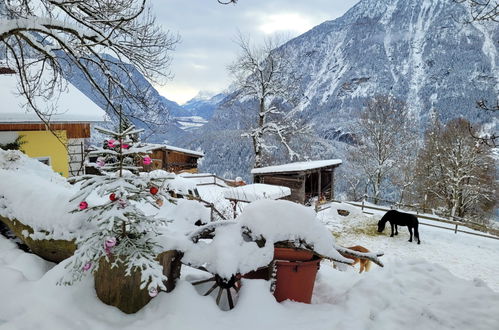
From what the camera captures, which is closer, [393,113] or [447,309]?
[447,309]

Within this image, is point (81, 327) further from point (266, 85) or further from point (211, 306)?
point (266, 85)

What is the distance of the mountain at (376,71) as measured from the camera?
197 feet

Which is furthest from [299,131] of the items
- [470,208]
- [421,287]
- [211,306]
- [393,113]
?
[211,306]

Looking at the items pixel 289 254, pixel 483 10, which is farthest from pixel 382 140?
pixel 289 254

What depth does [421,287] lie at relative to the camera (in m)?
3.89

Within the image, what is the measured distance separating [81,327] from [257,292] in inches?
60.8

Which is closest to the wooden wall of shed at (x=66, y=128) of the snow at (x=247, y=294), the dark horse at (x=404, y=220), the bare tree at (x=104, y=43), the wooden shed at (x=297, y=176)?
the bare tree at (x=104, y=43)

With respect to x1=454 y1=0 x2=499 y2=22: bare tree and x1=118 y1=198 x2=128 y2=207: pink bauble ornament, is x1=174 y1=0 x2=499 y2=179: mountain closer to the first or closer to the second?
x1=454 y1=0 x2=499 y2=22: bare tree

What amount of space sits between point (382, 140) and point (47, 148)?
70.9 feet

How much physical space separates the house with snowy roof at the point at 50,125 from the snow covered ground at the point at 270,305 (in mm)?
7148

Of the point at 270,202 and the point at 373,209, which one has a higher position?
the point at 270,202

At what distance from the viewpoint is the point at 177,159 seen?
2627 cm

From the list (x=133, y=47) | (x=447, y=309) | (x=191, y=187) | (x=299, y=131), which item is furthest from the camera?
(x=299, y=131)

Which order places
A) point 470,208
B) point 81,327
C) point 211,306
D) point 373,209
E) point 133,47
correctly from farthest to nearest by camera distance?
point 470,208 → point 373,209 → point 133,47 → point 211,306 → point 81,327
